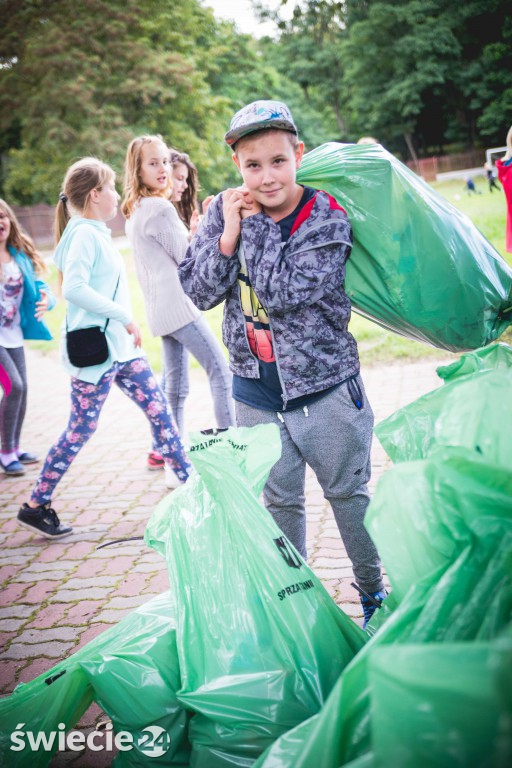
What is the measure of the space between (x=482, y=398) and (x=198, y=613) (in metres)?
0.96

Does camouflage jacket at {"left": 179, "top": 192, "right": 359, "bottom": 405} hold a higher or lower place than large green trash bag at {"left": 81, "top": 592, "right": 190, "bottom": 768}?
higher

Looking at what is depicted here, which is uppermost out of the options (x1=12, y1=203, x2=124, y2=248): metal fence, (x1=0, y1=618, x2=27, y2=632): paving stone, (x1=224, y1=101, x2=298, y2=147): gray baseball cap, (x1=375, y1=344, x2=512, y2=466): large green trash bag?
(x1=12, y1=203, x2=124, y2=248): metal fence

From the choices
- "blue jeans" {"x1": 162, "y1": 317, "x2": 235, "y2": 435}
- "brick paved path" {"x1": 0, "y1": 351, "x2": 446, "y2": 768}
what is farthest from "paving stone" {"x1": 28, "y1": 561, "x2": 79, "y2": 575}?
"blue jeans" {"x1": 162, "y1": 317, "x2": 235, "y2": 435}

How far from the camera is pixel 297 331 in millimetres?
2180

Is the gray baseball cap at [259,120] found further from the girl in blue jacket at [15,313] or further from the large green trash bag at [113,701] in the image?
the girl in blue jacket at [15,313]

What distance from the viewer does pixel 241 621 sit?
1767mm

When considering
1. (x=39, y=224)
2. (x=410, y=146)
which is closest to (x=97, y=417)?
(x=39, y=224)

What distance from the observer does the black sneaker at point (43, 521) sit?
4062 mm

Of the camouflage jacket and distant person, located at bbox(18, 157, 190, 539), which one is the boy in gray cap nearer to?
the camouflage jacket

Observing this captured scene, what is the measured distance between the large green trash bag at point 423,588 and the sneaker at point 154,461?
3.75 metres

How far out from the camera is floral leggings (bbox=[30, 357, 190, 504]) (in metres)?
3.94

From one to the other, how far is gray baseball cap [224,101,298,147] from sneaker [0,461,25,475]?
424cm

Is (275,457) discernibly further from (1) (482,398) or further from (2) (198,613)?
(1) (482,398)

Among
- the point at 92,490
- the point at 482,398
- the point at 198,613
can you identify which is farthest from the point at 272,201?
the point at 92,490
